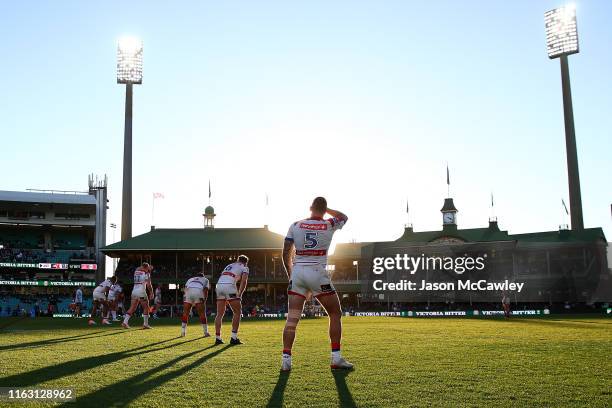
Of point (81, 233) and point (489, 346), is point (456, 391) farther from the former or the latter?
point (81, 233)

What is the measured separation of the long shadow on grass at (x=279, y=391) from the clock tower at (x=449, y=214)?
8201 centimetres

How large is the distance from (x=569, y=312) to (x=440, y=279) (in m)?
10.3

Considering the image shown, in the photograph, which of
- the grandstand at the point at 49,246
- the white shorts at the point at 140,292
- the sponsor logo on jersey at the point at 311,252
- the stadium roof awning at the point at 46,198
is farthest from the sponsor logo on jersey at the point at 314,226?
the stadium roof awning at the point at 46,198

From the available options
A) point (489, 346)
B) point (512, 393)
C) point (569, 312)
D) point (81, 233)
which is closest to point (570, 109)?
point (569, 312)

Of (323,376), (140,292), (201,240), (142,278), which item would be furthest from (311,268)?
(201,240)

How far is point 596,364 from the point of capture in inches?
341

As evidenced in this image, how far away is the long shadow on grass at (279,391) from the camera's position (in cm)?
579

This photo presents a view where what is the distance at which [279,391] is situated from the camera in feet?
21.2

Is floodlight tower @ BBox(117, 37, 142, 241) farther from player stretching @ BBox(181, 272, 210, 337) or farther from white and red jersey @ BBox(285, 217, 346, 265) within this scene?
white and red jersey @ BBox(285, 217, 346, 265)

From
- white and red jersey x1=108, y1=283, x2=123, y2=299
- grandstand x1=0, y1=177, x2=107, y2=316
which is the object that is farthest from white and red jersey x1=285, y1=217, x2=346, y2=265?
grandstand x1=0, y1=177, x2=107, y2=316

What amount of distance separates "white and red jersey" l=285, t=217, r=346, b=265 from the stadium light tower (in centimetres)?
7560

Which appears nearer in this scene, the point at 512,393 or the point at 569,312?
the point at 512,393

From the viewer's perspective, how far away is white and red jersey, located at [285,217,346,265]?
8.67m

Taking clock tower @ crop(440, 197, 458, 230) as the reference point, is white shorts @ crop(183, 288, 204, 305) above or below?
below
